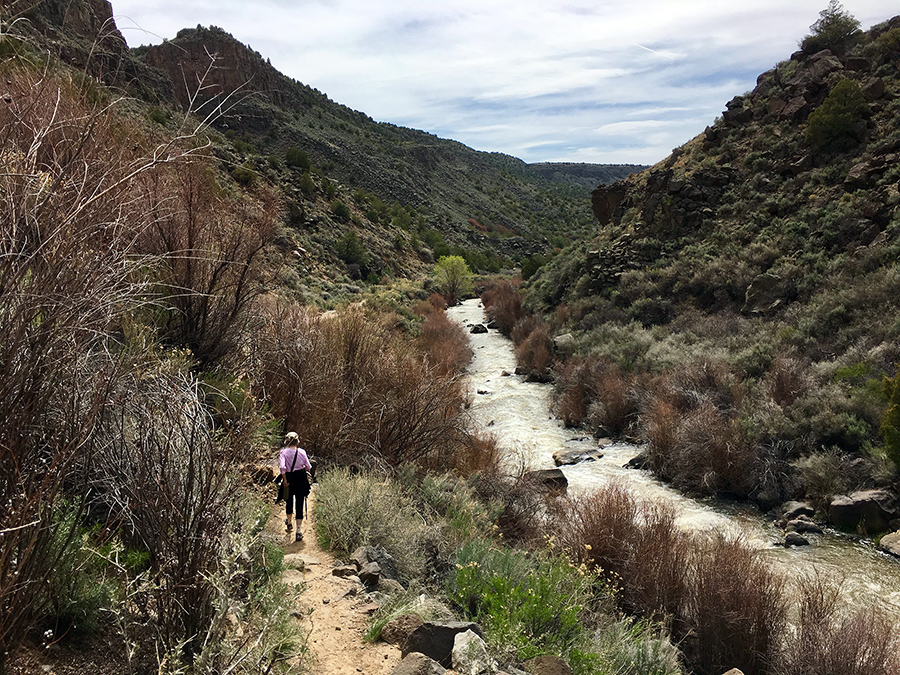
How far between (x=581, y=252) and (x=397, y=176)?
41.3m

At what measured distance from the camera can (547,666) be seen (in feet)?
12.6

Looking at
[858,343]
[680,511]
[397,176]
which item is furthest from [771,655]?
[397,176]

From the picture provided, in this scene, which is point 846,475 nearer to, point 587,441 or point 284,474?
point 587,441

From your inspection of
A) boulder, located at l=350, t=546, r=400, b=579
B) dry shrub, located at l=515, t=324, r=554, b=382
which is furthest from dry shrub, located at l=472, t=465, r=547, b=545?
dry shrub, located at l=515, t=324, r=554, b=382

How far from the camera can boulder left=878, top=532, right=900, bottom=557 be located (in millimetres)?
8038

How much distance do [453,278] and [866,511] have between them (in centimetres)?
3311

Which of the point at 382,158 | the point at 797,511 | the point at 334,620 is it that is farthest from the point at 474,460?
the point at 382,158

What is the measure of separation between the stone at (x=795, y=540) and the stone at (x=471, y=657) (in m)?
7.27

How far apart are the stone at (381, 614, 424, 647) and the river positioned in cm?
528

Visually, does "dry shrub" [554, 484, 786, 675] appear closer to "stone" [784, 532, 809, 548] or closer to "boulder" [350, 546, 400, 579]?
"boulder" [350, 546, 400, 579]

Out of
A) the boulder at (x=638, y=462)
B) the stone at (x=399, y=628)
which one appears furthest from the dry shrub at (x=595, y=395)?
the stone at (x=399, y=628)

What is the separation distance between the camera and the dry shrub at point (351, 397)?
830 centimetres

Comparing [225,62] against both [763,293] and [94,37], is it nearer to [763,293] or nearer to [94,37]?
[763,293]

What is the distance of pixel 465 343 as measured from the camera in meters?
23.0
